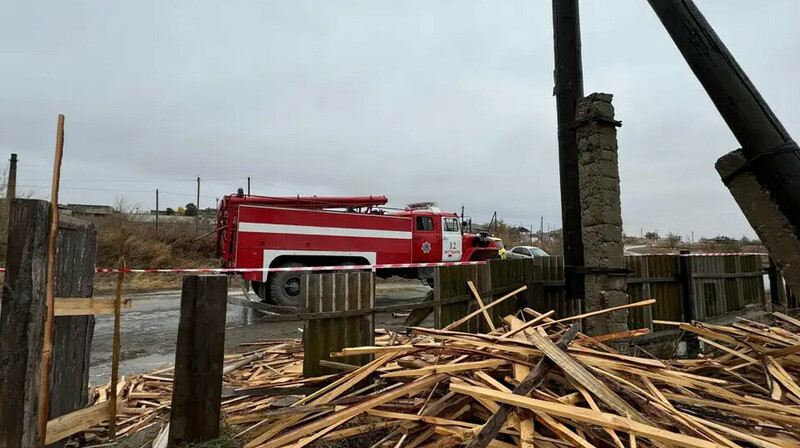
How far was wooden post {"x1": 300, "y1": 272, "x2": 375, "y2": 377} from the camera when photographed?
3.65m

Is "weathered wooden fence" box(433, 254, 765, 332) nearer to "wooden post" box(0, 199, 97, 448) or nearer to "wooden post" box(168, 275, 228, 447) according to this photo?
"wooden post" box(168, 275, 228, 447)

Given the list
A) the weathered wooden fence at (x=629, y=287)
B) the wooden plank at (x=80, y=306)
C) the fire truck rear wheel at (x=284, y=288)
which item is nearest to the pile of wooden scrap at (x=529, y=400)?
the wooden plank at (x=80, y=306)

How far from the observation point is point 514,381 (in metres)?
2.55

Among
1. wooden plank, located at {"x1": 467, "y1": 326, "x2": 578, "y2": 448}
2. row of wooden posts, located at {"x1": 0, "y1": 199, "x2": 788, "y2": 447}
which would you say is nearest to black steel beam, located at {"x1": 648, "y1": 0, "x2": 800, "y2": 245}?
wooden plank, located at {"x1": 467, "y1": 326, "x2": 578, "y2": 448}

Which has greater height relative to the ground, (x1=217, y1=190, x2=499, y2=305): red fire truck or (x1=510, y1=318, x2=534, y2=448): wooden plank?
(x1=217, y1=190, x2=499, y2=305): red fire truck

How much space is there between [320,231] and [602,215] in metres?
8.11

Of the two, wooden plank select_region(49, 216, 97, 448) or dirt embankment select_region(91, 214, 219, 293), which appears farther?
dirt embankment select_region(91, 214, 219, 293)

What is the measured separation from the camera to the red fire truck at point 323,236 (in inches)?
421

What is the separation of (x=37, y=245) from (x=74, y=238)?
2.44ft

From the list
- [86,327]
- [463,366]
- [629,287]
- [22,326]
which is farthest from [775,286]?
[22,326]

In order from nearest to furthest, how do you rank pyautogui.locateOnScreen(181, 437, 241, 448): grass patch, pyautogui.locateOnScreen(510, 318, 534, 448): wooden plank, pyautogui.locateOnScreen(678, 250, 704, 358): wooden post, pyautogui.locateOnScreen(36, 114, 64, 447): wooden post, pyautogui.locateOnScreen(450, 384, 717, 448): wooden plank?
Answer: pyautogui.locateOnScreen(450, 384, 717, 448): wooden plank
pyautogui.locateOnScreen(510, 318, 534, 448): wooden plank
pyautogui.locateOnScreen(36, 114, 64, 447): wooden post
pyautogui.locateOnScreen(181, 437, 241, 448): grass patch
pyautogui.locateOnScreen(678, 250, 704, 358): wooden post

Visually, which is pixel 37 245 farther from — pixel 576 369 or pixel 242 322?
pixel 242 322

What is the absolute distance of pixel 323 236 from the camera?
1158 cm

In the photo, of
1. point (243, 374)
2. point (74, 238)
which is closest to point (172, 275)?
point (243, 374)
